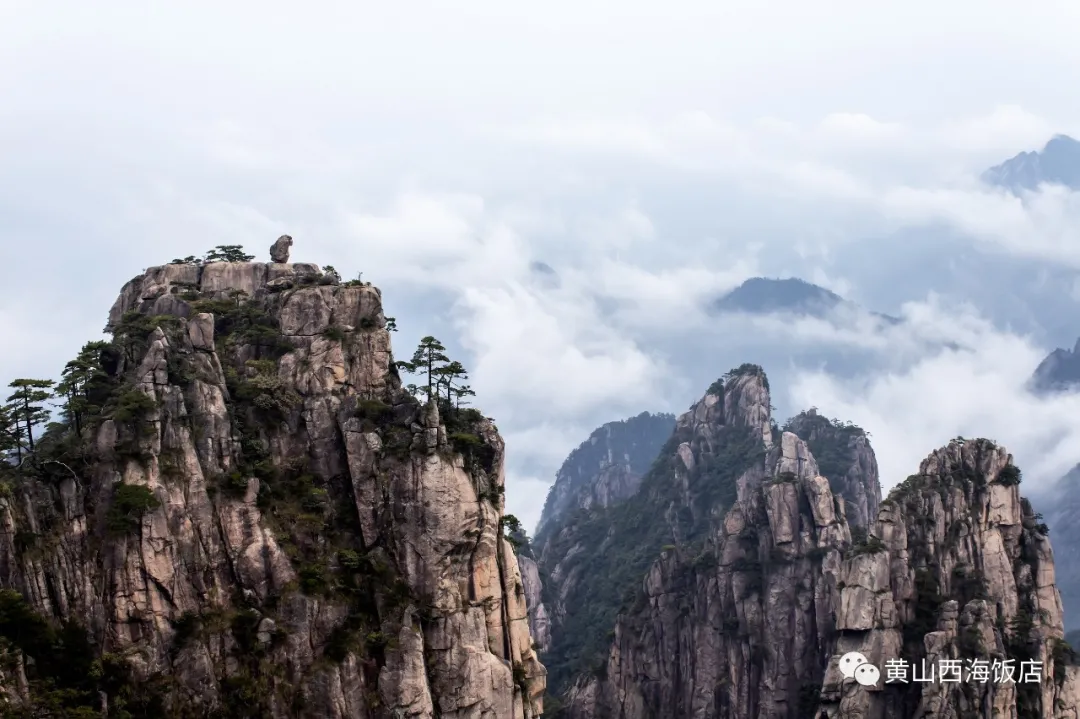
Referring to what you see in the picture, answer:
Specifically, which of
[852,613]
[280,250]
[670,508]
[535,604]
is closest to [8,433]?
[280,250]

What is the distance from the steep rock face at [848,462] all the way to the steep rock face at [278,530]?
9912cm

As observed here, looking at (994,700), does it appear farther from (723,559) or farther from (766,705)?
(723,559)

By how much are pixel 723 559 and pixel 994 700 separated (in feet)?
123

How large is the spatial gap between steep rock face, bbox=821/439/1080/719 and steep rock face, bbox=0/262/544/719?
4033 cm

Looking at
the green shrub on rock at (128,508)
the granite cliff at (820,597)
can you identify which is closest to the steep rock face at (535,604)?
the granite cliff at (820,597)

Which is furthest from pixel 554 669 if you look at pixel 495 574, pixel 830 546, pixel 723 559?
pixel 495 574

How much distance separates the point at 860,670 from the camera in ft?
314

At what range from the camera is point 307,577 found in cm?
6122

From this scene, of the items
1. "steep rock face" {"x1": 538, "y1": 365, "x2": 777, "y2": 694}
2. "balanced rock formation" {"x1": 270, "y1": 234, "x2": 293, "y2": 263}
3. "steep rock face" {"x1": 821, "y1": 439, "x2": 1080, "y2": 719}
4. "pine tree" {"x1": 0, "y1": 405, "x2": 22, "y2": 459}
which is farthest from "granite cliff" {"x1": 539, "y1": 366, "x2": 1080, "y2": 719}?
"pine tree" {"x1": 0, "y1": 405, "x2": 22, "y2": 459}

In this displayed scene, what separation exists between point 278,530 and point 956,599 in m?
61.6

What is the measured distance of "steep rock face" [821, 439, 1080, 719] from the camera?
9212 centimetres

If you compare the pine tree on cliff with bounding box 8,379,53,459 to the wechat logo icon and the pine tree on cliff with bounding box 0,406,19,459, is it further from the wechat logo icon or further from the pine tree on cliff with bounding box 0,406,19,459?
the wechat logo icon

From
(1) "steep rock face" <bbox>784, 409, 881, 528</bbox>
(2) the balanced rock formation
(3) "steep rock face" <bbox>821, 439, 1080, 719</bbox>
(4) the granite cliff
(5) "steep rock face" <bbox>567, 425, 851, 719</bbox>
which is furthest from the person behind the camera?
(1) "steep rock face" <bbox>784, 409, 881, 528</bbox>

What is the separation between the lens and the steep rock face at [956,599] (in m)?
92.1
